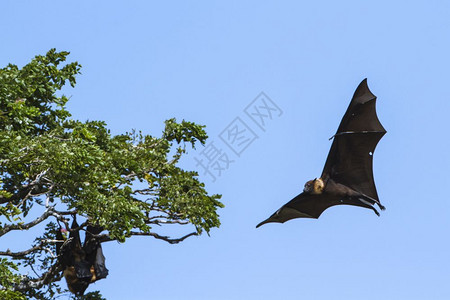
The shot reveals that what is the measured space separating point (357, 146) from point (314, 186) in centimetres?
148

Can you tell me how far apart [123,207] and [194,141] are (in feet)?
16.3

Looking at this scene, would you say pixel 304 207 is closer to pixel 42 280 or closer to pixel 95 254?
pixel 95 254

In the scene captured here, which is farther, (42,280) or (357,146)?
(42,280)

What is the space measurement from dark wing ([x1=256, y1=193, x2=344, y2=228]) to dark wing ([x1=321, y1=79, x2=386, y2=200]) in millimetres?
645

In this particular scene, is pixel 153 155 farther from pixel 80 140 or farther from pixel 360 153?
pixel 360 153

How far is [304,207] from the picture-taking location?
2075 centimetres

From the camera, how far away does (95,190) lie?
18938mm

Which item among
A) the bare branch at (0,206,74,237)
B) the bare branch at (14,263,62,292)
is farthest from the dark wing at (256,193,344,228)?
the bare branch at (14,263,62,292)

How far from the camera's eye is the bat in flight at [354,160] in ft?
63.1

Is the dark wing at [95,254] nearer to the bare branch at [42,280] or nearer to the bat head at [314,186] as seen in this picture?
the bare branch at [42,280]

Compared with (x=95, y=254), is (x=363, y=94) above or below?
below

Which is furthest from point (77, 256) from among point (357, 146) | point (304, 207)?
point (357, 146)

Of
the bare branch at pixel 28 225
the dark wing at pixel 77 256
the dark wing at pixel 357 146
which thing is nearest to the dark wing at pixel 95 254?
the dark wing at pixel 77 256

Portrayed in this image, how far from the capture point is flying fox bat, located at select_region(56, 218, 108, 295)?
21.8 metres
